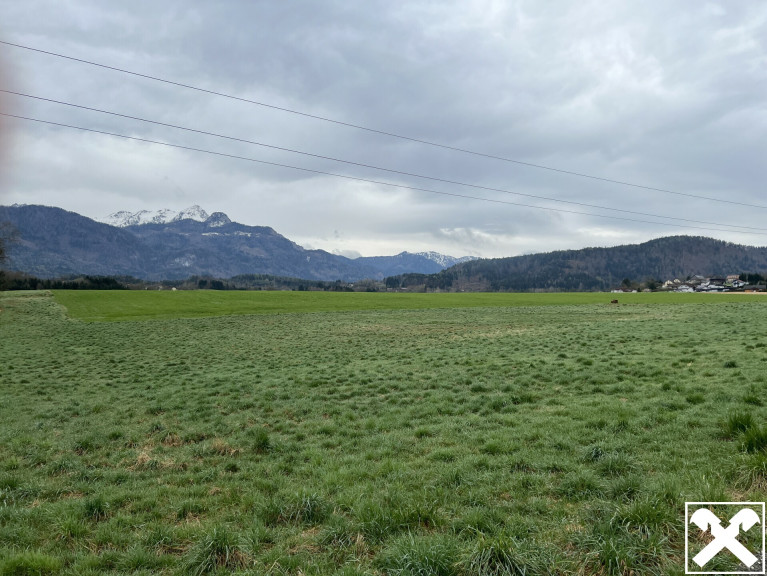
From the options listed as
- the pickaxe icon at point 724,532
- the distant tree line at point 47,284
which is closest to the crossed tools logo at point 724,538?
the pickaxe icon at point 724,532

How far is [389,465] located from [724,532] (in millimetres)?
5805

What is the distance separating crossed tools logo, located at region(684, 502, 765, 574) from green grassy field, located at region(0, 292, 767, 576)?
0.10 m

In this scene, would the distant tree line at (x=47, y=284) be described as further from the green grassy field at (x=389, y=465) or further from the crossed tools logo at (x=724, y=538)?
the crossed tools logo at (x=724, y=538)

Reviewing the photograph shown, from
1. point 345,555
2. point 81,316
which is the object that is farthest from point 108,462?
point 81,316

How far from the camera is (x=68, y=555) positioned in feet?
20.7

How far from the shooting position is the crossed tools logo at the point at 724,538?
4898 mm

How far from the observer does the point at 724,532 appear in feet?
17.5

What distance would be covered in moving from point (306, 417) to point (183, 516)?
6.94m

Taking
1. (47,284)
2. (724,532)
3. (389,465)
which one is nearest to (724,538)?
(724,532)

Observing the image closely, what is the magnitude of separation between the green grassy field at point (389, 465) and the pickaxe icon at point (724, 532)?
0.16 metres

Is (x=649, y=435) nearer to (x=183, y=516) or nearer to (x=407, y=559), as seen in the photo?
(x=407, y=559)

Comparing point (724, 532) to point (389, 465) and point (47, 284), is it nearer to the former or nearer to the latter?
point (389, 465)

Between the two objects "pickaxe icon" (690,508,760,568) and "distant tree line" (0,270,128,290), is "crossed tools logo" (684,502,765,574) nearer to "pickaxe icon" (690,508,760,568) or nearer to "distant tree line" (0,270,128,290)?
"pickaxe icon" (690,508,760,568)

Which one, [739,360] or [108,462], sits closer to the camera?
[108,462]
